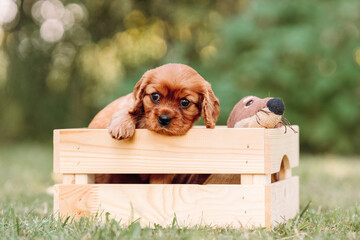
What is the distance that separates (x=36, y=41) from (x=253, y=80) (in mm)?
5354

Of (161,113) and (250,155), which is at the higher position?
(161,113)

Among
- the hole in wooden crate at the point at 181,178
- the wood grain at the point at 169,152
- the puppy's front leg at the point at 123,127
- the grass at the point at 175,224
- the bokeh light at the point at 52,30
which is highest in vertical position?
the bokeh light at the point at 52,30

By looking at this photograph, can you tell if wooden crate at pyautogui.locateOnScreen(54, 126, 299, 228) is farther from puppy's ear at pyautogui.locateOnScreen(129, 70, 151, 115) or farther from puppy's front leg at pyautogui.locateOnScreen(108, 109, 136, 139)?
puppy's ear at pyautogui.locateOnScreen(129, 70, 151, 115)

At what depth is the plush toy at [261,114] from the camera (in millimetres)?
2846

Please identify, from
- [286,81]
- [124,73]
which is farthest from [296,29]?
[124,73]

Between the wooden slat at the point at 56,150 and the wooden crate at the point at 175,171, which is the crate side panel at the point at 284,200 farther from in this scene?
the wooden slat at the point at 56,150

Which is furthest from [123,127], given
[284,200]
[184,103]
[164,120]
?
[284,200]

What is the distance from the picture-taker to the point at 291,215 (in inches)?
129

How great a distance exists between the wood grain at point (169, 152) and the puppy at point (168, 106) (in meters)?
0.07

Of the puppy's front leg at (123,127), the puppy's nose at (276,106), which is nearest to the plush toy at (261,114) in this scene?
the puppy's nose at (276,106)

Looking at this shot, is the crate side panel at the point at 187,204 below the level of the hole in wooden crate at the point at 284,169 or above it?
below

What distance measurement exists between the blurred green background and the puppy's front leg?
4.96m

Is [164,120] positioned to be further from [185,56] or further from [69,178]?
[185,56]

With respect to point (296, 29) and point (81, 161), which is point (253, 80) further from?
point (81, 161)
